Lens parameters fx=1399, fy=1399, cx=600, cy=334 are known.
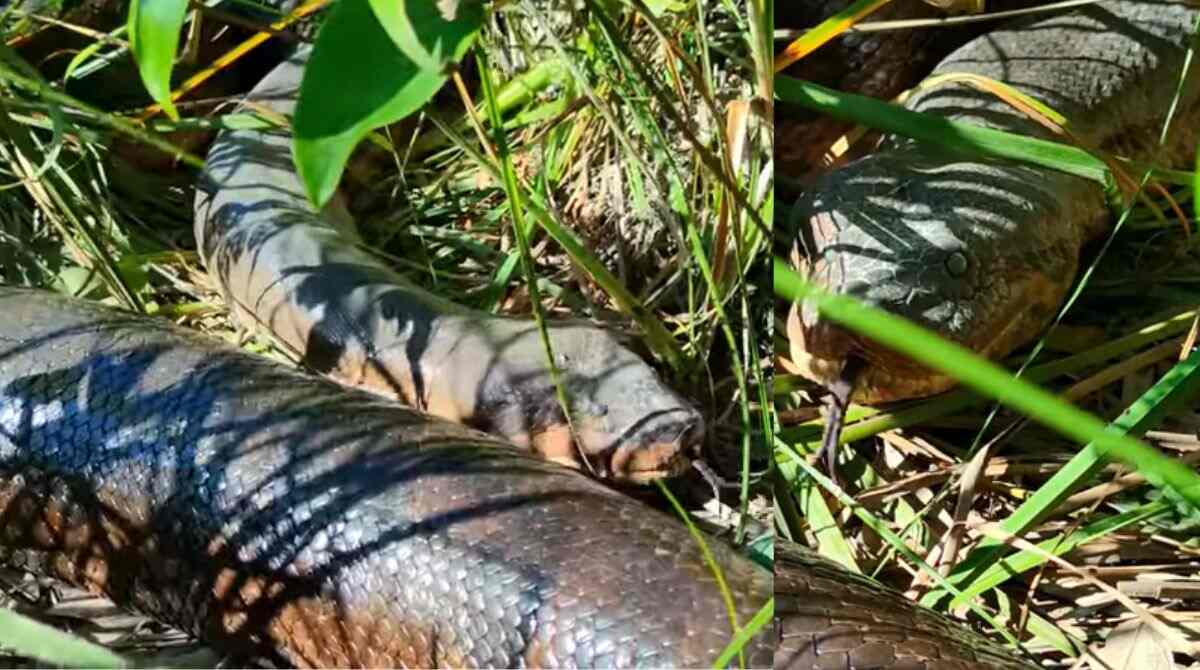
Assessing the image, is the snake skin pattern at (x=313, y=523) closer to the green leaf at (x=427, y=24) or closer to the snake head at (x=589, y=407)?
the snake head at (x=589, y=407)

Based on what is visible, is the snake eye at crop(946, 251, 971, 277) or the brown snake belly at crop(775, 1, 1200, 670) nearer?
the brown snake belly at crop(775, 1, 1200, 670)

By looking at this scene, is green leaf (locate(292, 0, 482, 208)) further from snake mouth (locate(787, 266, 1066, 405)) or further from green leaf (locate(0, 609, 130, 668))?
snake mouth (locate(787, 266, 1066, 405))

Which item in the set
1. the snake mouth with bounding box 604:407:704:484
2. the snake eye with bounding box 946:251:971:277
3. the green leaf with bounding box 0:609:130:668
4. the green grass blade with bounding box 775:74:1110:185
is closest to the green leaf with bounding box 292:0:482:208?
the green leaf with bounding box 0:609:130:668

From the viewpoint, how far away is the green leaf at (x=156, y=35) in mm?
482

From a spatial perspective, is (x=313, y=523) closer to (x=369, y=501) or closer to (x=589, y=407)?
(x=369, y=501)

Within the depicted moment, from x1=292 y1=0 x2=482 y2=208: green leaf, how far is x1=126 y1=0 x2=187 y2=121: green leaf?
0.20 feet

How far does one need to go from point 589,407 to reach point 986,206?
0.44 metres

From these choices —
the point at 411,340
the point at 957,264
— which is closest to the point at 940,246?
the point at 957,264

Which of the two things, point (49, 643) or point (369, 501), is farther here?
point (369, 501)

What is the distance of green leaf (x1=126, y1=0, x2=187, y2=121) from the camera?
1.58 feet

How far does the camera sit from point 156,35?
49cm

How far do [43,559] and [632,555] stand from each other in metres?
0.60

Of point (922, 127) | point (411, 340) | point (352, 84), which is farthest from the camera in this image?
point (411, 340)

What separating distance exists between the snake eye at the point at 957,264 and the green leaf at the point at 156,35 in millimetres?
746
